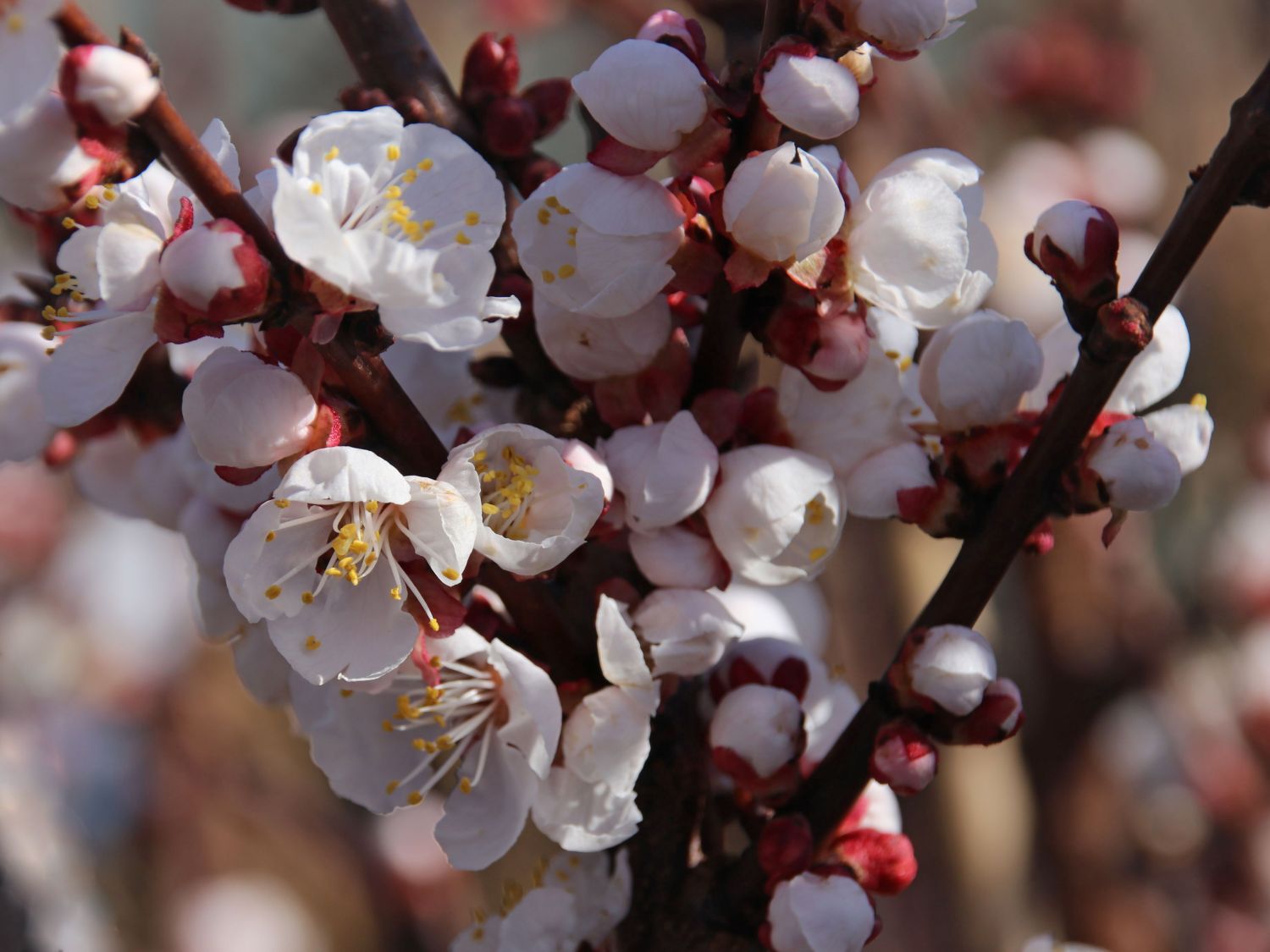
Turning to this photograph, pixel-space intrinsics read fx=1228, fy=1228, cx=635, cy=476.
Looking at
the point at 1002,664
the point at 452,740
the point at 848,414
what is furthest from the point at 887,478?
the point at 1002,664

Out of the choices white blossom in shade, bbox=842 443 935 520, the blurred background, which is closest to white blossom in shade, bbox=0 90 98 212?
white blossom in shade, bbox=842 443 935 520

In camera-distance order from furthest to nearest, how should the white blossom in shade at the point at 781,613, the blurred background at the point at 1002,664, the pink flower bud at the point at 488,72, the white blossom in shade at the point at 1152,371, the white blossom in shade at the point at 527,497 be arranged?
1. the blurred background at the point at 1002,664
2. the white blossom in shade at the point at 781,613
3. the pink flower bud at the point at 488,72
4. the white blossom in shade at the point at 1152,371
5. the white blossom in shade at the point at 527,497

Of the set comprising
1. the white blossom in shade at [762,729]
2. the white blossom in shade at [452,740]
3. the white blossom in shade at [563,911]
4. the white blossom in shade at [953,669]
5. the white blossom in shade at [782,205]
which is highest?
the white blossom in shade at [782,205]

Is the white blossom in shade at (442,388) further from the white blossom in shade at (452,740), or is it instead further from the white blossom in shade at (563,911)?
the white blossom in shade at (563,911)

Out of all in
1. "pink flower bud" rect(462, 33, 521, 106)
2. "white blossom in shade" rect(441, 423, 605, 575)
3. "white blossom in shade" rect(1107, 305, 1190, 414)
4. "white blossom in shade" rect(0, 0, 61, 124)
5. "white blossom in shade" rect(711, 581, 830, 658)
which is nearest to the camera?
"white blossom in shade" rect(0, 0, 61, 124)

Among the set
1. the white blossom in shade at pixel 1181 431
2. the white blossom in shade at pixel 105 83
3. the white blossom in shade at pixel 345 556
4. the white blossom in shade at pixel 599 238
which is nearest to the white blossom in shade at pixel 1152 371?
the white blossom in shade at pixel 1181 431

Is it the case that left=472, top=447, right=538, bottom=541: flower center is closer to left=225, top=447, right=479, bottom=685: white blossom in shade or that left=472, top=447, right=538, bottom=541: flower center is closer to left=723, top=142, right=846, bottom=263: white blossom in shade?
left=225, top=447, right=479, bottom=685: white blossom in shade
